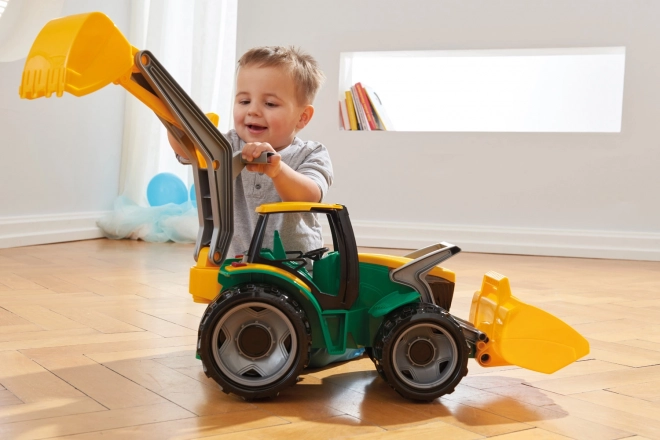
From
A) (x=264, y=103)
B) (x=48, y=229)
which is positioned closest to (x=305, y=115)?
(x=264, y=103)

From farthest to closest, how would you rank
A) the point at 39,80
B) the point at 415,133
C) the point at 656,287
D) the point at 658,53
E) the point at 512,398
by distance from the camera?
the point at 415,133, the point at 658,53, the point at 656,287, the point at 512,398, the point at 39,80

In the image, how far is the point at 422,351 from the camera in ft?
4.05

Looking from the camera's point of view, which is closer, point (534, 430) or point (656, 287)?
point (534, 430)

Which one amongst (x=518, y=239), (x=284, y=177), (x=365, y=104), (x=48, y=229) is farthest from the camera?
(x=365, y=104)

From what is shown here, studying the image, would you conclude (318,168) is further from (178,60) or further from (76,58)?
(178,60)

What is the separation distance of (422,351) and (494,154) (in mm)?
2765

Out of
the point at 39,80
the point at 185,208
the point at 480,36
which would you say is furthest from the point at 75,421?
the point at 480,36

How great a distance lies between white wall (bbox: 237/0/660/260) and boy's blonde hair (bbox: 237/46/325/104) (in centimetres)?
242

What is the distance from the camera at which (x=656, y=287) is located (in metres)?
2.70

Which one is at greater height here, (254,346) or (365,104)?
(365,104)

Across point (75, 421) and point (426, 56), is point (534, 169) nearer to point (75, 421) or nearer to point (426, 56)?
point (426, 56)

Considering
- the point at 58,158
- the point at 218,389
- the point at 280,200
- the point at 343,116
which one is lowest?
the point at 218,389

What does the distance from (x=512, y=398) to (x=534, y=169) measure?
269cm

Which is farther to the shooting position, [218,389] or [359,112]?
[359,112]
